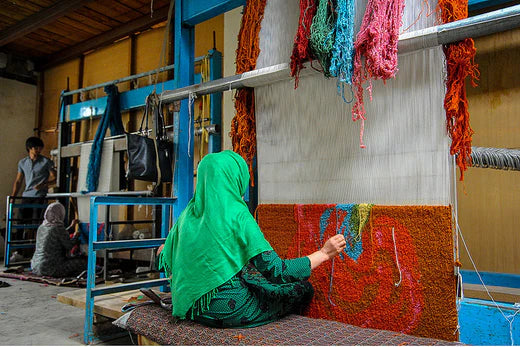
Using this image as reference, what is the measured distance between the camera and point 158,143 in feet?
9.37

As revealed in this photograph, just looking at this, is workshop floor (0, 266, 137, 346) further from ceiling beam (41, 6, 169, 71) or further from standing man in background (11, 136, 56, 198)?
ceiling beam (41, 6, 169, 71)

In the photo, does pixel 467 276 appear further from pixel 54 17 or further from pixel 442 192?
pixel 54 17

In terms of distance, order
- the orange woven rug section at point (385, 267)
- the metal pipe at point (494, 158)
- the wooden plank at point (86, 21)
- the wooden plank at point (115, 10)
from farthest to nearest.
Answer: the wooden plank at point (86, 21)
the wooden plank at point (115, 10)
the metal pipe at point (494, 158)
the orange woven rug section at point (385, 267)

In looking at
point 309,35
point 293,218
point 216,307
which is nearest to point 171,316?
point 216,307

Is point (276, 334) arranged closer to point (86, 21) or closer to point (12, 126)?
point (86, 21)

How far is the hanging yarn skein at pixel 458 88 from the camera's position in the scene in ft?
5.34

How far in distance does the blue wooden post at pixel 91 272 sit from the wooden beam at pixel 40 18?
3.77 m

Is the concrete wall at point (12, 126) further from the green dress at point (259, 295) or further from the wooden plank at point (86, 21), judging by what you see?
the green dress at point (259, 295)

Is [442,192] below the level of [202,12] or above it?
below

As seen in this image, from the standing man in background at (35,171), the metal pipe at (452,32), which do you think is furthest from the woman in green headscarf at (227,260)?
the standing man in background at (35,171)

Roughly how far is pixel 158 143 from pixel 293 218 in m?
1.20

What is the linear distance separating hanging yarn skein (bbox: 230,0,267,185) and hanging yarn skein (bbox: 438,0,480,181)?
3.34ft

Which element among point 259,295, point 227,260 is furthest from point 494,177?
point 227,260

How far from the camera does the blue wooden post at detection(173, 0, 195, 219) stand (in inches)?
114
